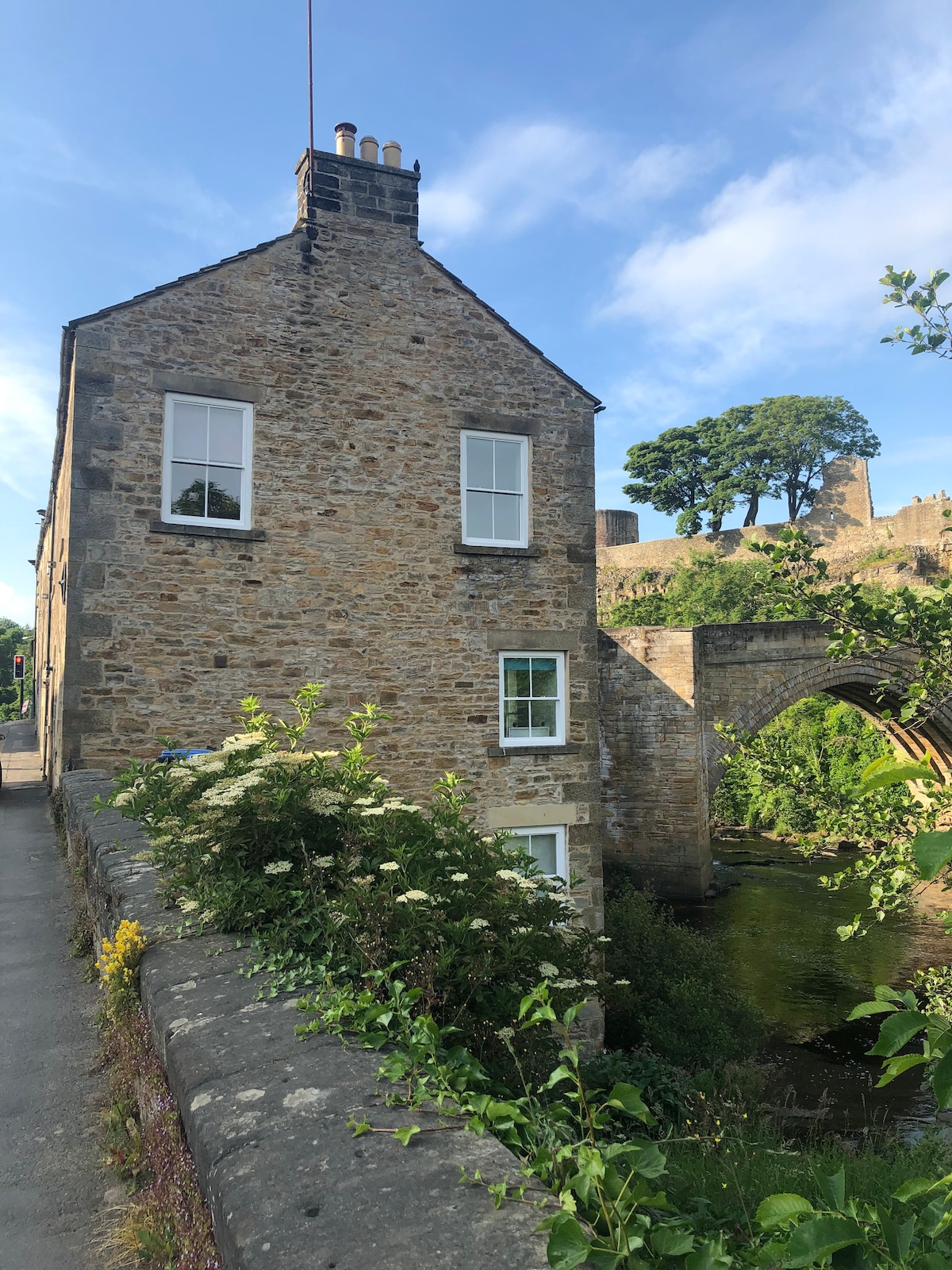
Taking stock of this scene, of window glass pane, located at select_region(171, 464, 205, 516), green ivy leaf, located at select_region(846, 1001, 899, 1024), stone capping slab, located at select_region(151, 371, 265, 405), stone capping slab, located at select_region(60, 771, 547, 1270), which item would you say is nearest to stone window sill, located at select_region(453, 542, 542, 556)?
stone capping slab, located at select_region(151, 371, 265, 405)

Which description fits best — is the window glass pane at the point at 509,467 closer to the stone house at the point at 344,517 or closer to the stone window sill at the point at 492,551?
the stone house at the point at 344,517

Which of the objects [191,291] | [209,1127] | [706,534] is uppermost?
[706,534]

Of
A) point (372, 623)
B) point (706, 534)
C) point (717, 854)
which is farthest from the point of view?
point (706, 534)

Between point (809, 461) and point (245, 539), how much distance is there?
141ft

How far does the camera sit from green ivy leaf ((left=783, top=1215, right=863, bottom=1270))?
1370 mm

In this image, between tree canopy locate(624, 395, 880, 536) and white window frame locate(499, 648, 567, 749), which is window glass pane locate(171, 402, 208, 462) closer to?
white window frame locate(499, 648, 567, 749)

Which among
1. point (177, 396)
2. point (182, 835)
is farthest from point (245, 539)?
point (182, 835)

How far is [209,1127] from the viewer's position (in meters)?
1.98

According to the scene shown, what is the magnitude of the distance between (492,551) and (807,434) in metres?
40.1

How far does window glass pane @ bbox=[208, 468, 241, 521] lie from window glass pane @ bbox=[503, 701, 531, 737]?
4.23 meters

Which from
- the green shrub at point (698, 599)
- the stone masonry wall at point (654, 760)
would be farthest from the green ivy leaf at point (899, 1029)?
the green shrub at point (698, 599)

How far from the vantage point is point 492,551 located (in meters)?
11.1

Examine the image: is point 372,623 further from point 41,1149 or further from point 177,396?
point 41,1149

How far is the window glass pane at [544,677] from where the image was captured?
37.4 ft
